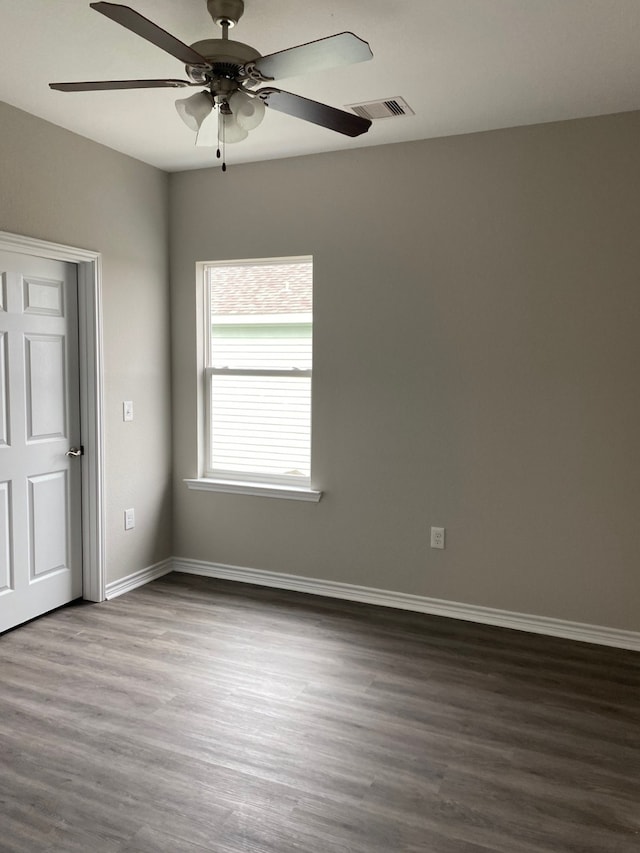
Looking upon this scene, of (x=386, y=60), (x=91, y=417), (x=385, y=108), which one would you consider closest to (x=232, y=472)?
(x=91, y=417)

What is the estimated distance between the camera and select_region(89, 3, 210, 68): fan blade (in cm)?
165

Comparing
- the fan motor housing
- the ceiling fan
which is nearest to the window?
the ceiling fan

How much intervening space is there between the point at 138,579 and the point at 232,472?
0.88 m

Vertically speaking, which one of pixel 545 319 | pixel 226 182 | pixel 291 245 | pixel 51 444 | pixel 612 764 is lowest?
pixel 612 764

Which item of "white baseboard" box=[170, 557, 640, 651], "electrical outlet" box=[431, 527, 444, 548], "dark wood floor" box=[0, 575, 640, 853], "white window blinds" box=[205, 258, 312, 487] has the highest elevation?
"white window blinds" box=[205, 258, 312, 487]

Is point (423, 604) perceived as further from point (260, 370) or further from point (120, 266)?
point (120, 266)

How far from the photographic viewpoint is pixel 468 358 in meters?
3.55

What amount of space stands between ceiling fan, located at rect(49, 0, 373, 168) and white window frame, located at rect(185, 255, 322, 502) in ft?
5.51

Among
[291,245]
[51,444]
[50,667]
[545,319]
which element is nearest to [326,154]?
[291,245]

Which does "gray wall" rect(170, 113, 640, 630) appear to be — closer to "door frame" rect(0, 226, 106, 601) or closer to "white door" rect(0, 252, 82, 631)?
"door frame" rect(0, 226, 106, 601)

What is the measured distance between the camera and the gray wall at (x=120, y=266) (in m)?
3.30

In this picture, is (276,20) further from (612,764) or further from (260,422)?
(612,764)

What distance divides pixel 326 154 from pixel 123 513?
7.97ft

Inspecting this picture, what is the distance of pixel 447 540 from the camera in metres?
3.69
